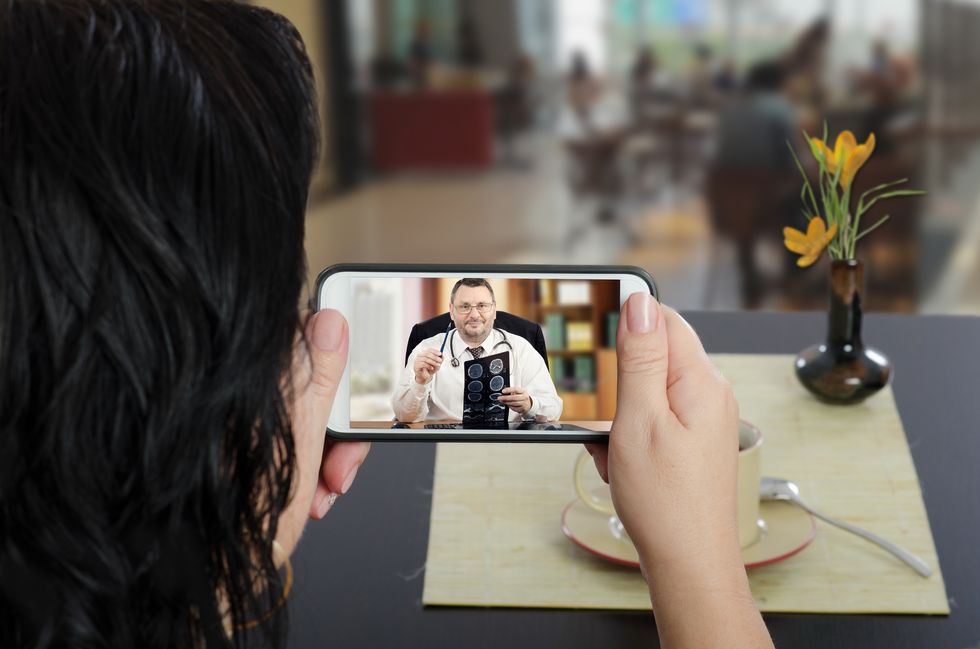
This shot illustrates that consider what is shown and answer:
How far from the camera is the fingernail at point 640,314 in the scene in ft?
2.37

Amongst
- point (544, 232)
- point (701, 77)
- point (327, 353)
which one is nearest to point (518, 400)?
point (327, 353)

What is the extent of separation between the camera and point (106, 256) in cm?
47

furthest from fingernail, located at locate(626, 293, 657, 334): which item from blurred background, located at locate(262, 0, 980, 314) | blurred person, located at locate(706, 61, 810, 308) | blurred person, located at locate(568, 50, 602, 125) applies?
Result: blurred person, located at locate(568, 50, 602, 125)

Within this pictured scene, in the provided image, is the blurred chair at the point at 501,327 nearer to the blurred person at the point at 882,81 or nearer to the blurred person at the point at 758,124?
the blurred person at the point at 758,124

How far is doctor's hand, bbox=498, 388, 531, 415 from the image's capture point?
2.52 ft

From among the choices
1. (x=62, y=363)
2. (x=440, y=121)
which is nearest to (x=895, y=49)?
(x=440, y=121)

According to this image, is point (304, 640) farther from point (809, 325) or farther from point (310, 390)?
point (809, 325)

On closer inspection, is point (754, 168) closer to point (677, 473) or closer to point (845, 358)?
point (845, 358)

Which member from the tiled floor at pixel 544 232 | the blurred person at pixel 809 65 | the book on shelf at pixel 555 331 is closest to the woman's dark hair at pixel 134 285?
the book on shelf at pixel 555 331

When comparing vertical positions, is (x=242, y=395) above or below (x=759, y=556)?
above

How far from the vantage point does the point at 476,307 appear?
75 centimetres

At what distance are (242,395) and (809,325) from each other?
1059mm

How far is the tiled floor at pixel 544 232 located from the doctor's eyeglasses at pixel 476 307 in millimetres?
2818

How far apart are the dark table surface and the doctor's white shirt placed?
0.16m
